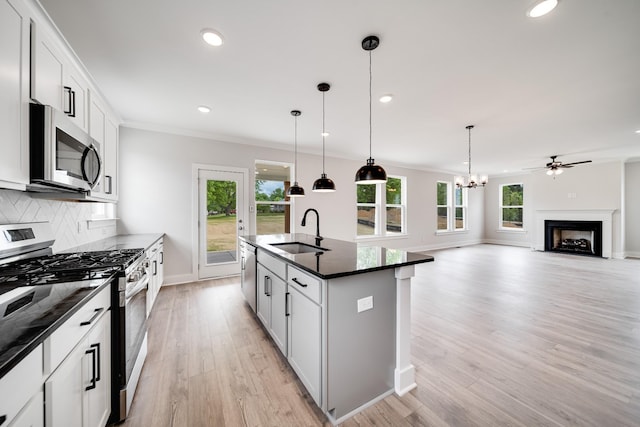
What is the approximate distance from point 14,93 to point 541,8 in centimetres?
339

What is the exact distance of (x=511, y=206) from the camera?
8.94 meters

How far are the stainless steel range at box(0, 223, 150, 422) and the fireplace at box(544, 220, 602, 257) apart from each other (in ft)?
33.6

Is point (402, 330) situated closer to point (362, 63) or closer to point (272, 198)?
point (362, 63)

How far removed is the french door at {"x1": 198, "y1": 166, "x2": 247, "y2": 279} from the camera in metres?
4.46

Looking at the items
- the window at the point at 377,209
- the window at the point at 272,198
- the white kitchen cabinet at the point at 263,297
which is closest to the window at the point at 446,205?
the window at the point at 377,209

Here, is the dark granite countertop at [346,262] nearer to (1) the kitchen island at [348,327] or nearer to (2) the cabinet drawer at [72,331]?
(1) the kitchen island at [348,327]

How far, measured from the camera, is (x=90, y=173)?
2.14m

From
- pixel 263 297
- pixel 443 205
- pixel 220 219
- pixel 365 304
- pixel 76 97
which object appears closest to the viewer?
pixel 365 304

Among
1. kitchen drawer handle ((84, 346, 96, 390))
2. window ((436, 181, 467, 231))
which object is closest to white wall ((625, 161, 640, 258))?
window ((436, 181, 467, 231))

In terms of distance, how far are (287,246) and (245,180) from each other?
2.41 m

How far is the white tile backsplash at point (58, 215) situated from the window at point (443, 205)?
8.63 metres

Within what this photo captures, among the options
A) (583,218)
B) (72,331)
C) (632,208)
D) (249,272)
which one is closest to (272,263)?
(249,272)

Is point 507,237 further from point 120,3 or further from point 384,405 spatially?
point 120,3

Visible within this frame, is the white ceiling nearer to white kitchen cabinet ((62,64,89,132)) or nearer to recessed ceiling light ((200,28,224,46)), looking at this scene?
recessed ceiling light ((200,28,224,46))
